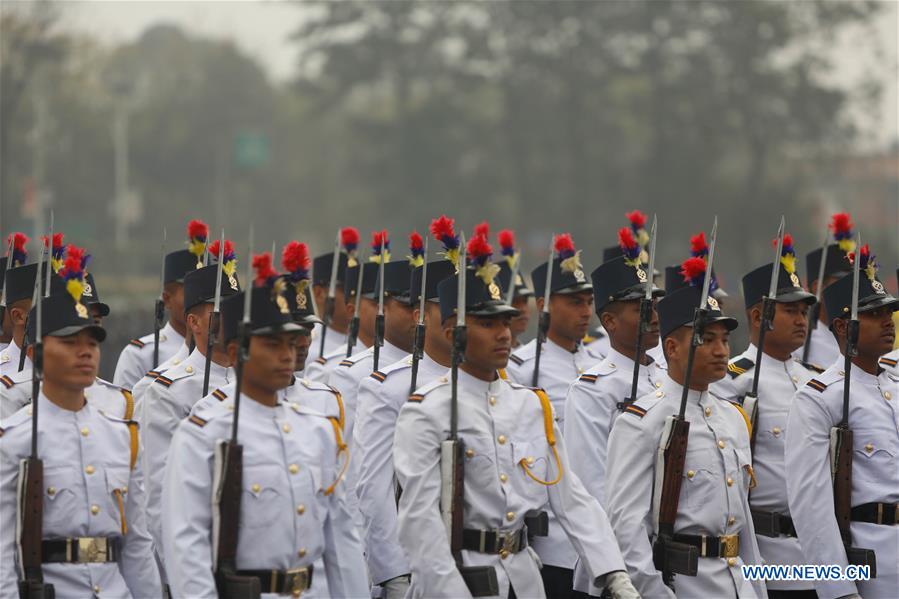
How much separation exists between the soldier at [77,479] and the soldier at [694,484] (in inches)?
78.4

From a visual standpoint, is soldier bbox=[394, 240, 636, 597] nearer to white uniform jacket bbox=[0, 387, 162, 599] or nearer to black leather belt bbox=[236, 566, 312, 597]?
black leather belt bbox=[236, 566, 312, 597]

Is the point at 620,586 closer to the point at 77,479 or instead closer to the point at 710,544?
the point at 710,544

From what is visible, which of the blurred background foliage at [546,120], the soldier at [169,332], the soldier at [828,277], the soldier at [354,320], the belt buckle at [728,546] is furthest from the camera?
the blurred background foliage at [546,120]

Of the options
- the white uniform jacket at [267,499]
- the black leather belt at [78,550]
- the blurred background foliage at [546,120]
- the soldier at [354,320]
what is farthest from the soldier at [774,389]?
the blurred background foliage at [546,120]

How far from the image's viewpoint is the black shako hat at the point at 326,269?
11.3 m

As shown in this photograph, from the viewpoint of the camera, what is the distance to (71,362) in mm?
6156

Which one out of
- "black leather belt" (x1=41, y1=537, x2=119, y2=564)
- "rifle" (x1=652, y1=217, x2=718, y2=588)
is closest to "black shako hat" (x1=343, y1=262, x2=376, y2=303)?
"rifle" (x1=652, y1=217, x2=718, y2=588)

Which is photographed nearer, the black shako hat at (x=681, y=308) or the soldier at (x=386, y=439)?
the black shako hat at (x=681, y=308)

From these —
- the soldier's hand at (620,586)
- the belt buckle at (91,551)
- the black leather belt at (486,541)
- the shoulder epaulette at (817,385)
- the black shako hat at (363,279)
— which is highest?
the black shako hat at (363,279)

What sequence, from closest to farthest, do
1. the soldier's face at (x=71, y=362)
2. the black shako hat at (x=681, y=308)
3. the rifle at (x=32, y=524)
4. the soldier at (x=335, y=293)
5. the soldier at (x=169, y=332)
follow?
the rifle at (x=32, y=524)
the soldier's face at (x=71, y=362)
the black shako hat at (x=681, y=308)
the soldier at (x=169, y=332)
the soldier at (x=335, y=293)

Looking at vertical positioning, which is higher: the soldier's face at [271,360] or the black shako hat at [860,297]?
the black shako hat at [860,297]

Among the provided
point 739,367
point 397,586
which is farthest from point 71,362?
point 739,367

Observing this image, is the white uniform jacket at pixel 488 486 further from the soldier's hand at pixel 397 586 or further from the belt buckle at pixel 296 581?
the soldier's hand at pixel 397 586

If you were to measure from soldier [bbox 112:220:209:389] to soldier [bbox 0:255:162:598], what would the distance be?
2.92m
